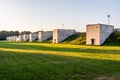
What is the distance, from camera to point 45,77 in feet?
41.9

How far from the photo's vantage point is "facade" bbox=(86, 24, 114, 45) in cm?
5358

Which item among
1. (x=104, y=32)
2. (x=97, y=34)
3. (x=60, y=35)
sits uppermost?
(x=104, y=32)

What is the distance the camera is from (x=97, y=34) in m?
54.2

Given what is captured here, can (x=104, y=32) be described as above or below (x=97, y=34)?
above

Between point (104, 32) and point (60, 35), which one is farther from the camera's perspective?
point (60, 35)

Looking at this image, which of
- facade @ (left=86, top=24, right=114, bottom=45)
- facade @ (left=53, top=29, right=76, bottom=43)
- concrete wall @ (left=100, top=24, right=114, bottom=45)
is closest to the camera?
facade @ (left=86, top=24, right=114, bottom=45)

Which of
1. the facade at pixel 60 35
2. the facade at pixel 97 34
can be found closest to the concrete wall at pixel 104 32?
the facade at pixel 97 34

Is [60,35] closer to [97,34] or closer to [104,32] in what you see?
[104,32]

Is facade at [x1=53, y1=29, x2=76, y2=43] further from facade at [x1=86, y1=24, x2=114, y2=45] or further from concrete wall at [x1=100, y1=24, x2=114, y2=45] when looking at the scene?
concrete wall at [x1=100, y1=24, x2=114, y2=45]

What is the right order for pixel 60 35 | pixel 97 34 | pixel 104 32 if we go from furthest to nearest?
1. pixel 60 35
2. pixel 104 32
3. pixel 97 34

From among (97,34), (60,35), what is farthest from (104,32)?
(60,35)

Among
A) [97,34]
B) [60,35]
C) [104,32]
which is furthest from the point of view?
[60,35]

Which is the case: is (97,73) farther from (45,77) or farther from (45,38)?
(45,38)

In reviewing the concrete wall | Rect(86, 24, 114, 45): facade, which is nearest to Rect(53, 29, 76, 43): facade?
Rect(86, 24, 114, 45): facade
